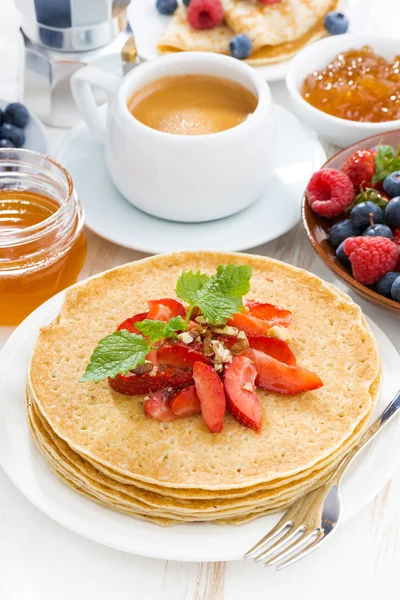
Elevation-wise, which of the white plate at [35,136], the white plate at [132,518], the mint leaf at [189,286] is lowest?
the white plate at [132,518]

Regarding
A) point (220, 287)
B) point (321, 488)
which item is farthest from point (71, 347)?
point (321, 488)

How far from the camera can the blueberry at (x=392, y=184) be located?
202 centimetres

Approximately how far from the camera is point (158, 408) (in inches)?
61.4


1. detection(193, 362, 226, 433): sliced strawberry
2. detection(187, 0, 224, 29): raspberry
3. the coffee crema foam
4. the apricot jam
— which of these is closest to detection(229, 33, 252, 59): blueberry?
detection(187, 0, 224, 29): raspberry

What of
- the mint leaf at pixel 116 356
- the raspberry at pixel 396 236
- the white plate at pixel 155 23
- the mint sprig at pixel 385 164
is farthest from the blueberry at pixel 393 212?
the white plate at pixel 155 23

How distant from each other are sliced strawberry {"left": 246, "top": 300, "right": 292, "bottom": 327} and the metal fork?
37 cm

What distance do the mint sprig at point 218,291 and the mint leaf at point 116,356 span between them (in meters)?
0.15

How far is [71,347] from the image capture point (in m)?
1.71

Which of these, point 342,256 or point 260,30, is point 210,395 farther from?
point 260,30

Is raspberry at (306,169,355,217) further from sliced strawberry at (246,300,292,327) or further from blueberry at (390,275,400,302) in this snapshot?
sliced strawberry at (246,300,292,327)

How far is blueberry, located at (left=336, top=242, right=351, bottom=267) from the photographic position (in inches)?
77.2

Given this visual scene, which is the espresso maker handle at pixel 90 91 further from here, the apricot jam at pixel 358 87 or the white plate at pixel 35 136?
the apricot jam at pixel 358 87

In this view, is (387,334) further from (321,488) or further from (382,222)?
(321,488)

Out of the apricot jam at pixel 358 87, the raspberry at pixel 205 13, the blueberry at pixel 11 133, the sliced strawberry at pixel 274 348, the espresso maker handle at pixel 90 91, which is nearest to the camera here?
the sliced strawberry at pixel 274 348
